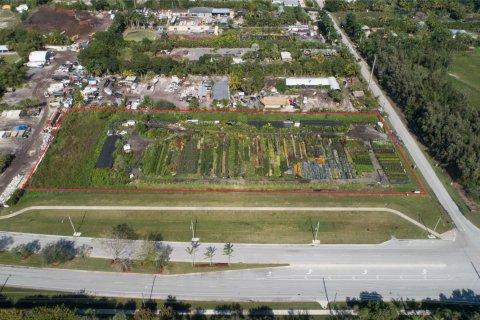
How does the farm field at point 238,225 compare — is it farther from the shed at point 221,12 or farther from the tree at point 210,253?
the shed at point 221,12

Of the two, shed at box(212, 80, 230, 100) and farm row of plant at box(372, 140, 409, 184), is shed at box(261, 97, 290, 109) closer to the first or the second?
shed at box(212, 80, 230, 100)

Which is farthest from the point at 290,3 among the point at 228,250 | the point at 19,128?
the point at 228,250

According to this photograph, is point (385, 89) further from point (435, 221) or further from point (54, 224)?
point (54, 224)

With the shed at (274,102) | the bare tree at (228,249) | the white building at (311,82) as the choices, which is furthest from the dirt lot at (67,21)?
the bare tree at (228,249)

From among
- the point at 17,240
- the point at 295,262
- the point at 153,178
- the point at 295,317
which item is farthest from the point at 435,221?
the point at 17,240

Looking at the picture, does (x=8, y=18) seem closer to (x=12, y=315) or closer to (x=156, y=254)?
(x=156, y=254)
